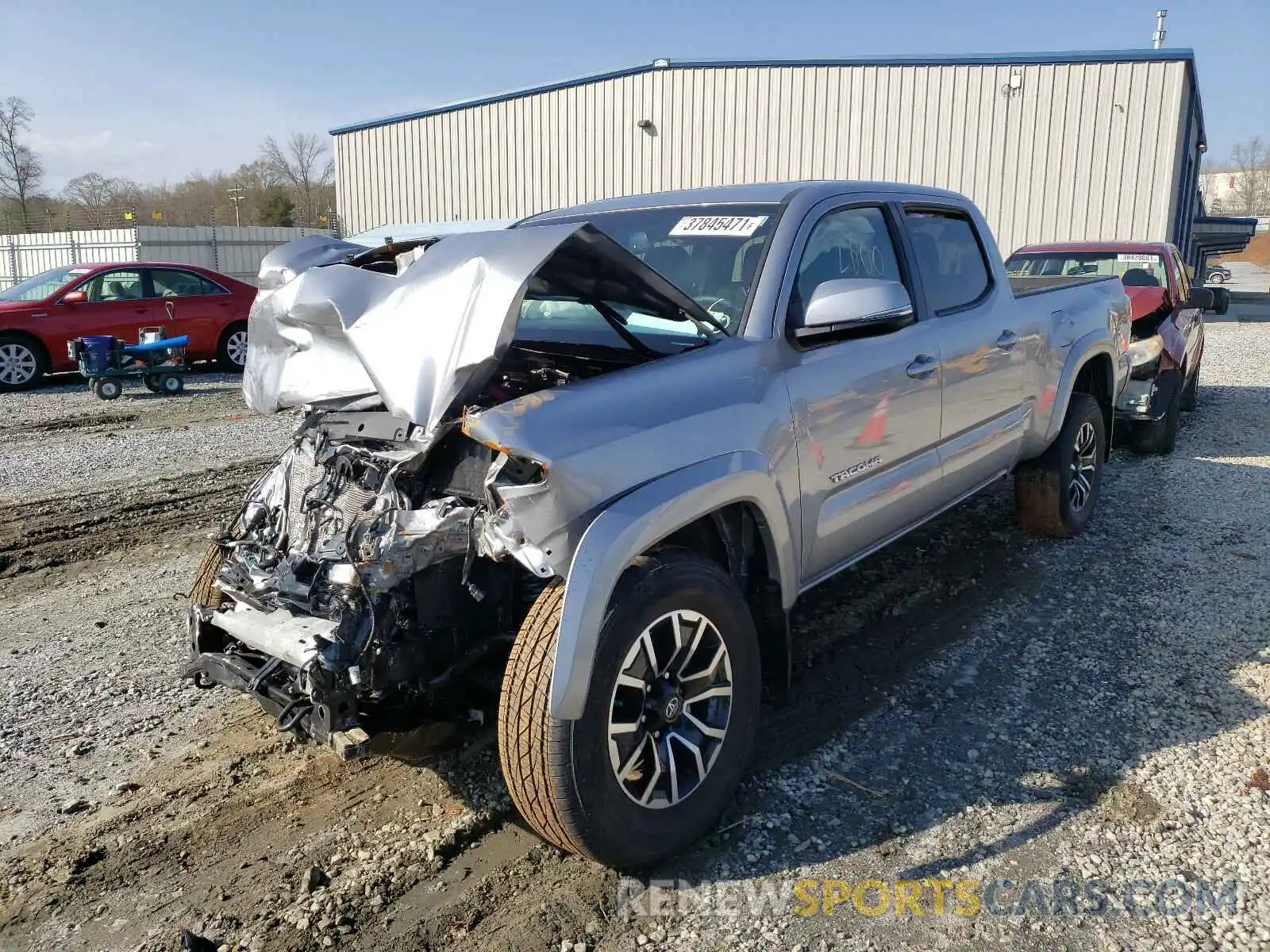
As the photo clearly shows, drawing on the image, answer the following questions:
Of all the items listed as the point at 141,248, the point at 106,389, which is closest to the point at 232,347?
the point at 106,389

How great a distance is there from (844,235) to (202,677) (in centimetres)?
294

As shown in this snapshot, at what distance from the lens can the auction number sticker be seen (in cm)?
373

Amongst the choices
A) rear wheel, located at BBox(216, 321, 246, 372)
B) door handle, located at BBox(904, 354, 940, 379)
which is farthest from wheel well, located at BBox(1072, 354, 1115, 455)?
rear wheel, located at BBox(216, 321, 246, 372)

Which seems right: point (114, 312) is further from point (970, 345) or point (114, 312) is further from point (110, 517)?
point (970, 345)

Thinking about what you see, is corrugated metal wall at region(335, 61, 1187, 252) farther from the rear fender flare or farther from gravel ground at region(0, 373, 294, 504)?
the rear fender flare

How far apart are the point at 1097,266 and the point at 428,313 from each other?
9053mm

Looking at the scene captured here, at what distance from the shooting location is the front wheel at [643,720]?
2.58 metres

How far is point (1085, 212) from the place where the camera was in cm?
1964

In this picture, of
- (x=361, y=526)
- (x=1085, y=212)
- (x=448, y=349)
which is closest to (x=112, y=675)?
(x=361, y=526)

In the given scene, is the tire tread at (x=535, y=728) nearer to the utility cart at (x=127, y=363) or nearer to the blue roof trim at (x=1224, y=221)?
the utility cart at (x=127, y=363)

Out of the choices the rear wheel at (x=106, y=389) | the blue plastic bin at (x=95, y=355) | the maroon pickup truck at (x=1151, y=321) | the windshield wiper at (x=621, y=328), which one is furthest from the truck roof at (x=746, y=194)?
the rear wheel at (x=106, y=389)

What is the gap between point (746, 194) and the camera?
3.99 meters

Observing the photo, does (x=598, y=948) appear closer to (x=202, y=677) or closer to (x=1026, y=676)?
(x=202, y=677)

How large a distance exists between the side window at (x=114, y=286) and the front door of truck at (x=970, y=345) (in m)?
12.1
